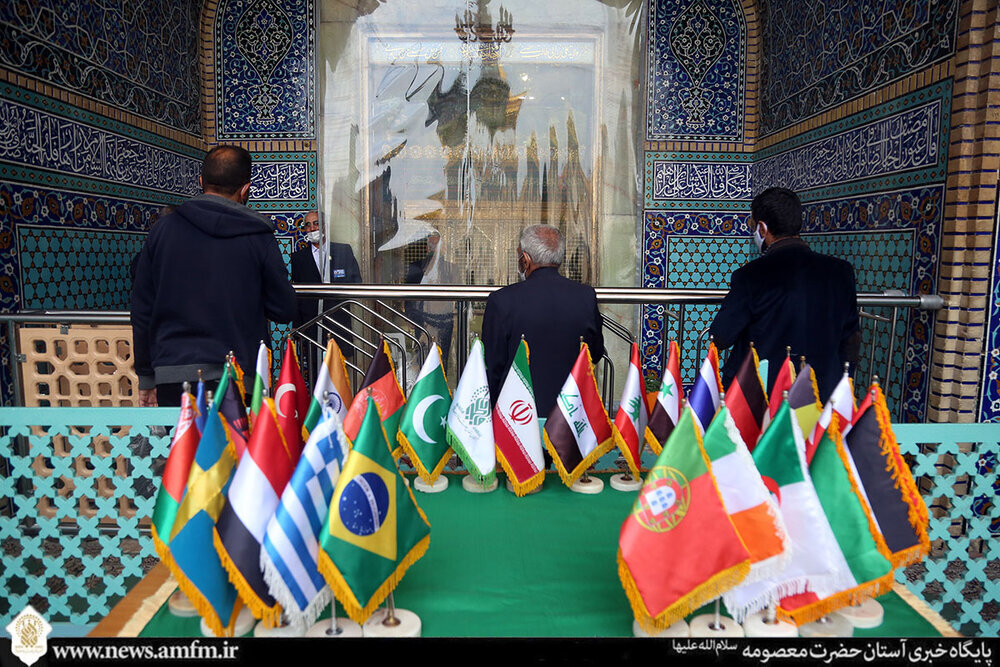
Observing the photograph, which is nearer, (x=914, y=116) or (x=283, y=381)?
(x=283, y=381)

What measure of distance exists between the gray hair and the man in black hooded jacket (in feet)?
3.25

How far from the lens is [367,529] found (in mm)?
1091

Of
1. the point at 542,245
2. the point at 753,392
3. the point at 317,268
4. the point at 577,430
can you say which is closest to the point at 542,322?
the point at 542,245

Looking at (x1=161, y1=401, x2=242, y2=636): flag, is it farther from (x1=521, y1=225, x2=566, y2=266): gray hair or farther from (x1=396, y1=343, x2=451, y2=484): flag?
(x1=521, y1=225, x2=566, y2=266): gray hair

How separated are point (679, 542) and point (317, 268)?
4702 millimetres

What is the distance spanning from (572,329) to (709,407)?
0.82 meters

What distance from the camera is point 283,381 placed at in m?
1.78

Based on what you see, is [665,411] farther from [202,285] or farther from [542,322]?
[202,285]

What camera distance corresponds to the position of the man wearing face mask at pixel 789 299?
7.94 ft

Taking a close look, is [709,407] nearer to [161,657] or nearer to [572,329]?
[572,329]

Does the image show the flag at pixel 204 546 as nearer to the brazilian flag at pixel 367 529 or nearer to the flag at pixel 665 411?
the brazilian flag at pixel 367 529

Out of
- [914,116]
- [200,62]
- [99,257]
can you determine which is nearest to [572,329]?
[914,116]

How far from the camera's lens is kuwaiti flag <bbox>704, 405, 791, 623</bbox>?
105 centimetres

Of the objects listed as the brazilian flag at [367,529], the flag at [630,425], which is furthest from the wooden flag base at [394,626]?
the flag at [630,425]
